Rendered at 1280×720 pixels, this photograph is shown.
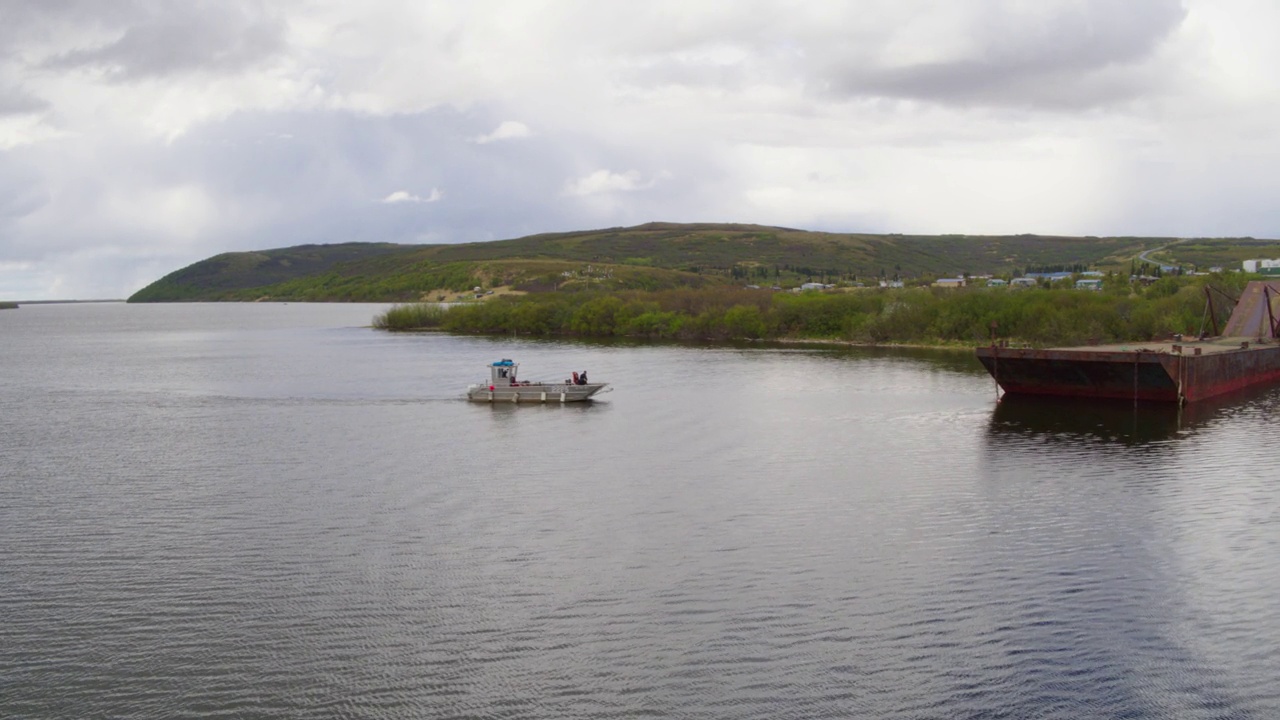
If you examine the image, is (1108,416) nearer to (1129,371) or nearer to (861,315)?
(1129,371)

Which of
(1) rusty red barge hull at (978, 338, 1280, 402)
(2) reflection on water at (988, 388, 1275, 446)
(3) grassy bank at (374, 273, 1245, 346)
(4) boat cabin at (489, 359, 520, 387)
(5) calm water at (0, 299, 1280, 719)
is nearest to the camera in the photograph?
(5) calm water at (0, 299, 1280, 719)

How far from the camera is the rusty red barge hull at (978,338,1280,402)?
2228 inches

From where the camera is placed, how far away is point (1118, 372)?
2266 inches

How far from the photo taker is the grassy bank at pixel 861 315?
3846 inches

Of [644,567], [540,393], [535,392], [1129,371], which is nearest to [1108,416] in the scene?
[1129,371]

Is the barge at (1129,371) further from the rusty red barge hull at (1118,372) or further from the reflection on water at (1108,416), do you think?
the reflection on water at (1108,416)

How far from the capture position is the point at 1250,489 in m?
34.8

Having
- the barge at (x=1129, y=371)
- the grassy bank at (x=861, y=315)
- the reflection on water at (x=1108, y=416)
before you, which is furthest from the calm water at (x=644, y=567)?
the grassy bank at (x=861, y=315)

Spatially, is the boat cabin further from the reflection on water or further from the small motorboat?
the reflection on water

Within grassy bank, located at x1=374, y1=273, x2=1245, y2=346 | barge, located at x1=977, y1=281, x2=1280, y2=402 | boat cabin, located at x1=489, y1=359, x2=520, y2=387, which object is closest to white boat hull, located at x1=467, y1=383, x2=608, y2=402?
boat cabin, located at x1=489, y1=359, x2=520, y2=387

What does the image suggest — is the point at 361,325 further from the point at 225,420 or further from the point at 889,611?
the point at 889,611

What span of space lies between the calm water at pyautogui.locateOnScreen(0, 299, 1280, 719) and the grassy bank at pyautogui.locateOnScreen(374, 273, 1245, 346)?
4518 cm

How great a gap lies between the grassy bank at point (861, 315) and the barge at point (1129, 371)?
49.8 feet

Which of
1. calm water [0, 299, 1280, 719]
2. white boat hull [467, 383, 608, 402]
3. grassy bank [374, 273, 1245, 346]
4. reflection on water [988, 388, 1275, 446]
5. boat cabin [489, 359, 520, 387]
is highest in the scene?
grassy bank [374, 273, 1245, 346]
